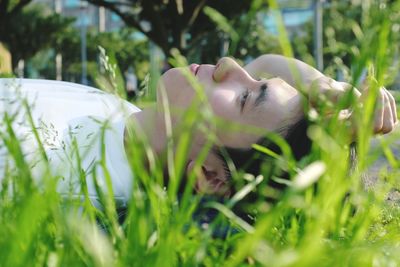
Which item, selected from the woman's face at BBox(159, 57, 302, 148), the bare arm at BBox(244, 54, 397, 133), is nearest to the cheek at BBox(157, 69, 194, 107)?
the woman's face at BBox(159, 57, 302, 148)

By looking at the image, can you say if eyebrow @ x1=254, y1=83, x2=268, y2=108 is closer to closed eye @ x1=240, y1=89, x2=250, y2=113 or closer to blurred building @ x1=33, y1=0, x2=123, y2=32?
closed eye @ x1=240, y1=89, x2=250, y2=113

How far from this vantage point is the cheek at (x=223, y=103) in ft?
6.96

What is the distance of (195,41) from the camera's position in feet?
83.3

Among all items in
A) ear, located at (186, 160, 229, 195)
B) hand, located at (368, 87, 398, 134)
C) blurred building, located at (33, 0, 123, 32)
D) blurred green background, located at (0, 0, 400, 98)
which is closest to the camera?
blurred green background, located at (0, 0, 400, 98)

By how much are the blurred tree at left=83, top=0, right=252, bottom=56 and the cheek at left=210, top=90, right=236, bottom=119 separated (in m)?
19.8

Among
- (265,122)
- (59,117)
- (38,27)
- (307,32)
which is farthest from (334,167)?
(307,32)

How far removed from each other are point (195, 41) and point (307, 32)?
28.9m

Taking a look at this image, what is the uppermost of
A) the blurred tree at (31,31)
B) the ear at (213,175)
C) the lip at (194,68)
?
the lip at (194,68)

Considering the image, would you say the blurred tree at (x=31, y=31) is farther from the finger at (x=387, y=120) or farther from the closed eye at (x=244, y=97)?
the finger at (x=387, y=120)

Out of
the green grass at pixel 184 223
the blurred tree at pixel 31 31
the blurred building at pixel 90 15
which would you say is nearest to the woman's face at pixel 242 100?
the green grass at pixel 184 223

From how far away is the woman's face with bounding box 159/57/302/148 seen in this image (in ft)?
6.89

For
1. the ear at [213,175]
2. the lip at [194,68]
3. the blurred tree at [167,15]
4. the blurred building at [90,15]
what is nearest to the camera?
the ear at [213,175]

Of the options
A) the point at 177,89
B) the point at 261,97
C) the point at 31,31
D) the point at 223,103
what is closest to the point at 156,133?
the point at 177,89

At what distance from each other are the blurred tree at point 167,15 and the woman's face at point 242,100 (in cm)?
1976
